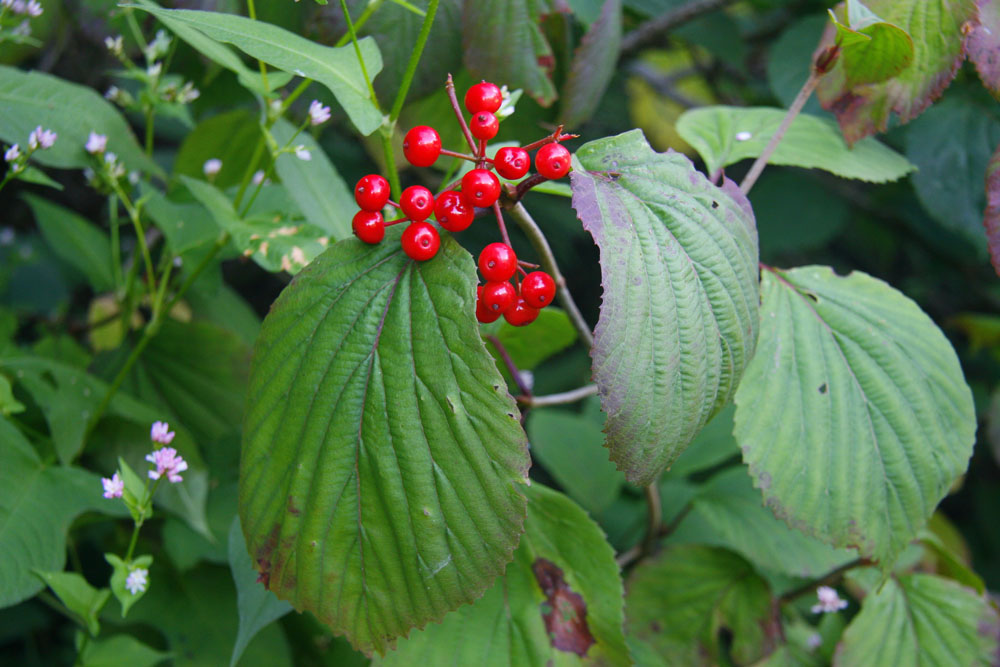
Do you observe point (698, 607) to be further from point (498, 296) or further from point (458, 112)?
point (458, 112)

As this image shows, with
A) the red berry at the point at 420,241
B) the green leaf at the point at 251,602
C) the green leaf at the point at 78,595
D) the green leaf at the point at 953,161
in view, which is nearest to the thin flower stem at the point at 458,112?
the red berry at the point at 420,241

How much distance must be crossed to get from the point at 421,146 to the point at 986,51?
0.93 m

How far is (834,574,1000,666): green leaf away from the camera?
1.24 metres

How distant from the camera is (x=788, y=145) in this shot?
1.27 metres

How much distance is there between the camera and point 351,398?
0.82 meters

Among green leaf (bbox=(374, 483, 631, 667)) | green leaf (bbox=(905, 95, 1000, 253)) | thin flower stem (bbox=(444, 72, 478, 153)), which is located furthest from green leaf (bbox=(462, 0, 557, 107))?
green leaf (bbox=(905, 95, 1000, 253))

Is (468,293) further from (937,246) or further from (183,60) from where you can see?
(937,246)

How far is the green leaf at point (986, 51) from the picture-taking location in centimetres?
113

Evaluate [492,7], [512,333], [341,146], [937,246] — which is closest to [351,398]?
[512,333]

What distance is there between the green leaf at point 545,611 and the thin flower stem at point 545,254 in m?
0.27

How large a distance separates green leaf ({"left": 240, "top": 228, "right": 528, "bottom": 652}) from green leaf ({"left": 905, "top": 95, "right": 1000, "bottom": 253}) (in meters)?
1.29

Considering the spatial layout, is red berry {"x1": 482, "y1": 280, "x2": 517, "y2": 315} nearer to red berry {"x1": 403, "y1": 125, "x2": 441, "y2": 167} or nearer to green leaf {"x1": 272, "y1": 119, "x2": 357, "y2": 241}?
red berry {"x1": 403, "y1": 125, "x2": 441, "y2": 167}

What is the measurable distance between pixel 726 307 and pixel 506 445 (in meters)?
0.30

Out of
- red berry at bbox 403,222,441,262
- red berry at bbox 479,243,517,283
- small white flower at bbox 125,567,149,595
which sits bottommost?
small white flower at bbox 125,567,149,595
